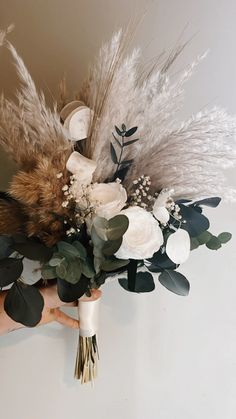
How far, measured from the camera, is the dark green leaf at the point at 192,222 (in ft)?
2.70

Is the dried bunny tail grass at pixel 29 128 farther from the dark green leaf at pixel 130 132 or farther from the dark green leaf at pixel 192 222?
the dark green leaf at pixel 192 222

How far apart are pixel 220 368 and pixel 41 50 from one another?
2.93 feet

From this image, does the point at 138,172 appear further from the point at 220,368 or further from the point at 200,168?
the point at 220,368

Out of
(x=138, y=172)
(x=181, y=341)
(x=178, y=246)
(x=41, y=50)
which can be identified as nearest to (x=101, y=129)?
(x=138, y=172)

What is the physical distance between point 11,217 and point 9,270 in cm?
10

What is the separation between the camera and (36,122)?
733 mm

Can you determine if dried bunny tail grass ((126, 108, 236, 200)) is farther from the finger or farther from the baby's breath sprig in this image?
the finger

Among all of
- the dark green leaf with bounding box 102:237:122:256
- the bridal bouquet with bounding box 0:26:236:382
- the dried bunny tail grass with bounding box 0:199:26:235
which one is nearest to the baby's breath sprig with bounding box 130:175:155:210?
the bridal bouquet with bounding box 0:26:236:382

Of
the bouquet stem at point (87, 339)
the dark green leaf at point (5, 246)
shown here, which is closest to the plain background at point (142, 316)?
the bouquet stem at point (87, 339)

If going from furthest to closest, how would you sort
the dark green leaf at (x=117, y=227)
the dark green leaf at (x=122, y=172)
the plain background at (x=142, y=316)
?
the plain background at (x=142, y=316) → the dark green leaf at (x=122, y=172) → the dark green leaf at (x=117, y=227)

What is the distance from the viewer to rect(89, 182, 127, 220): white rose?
738 mm

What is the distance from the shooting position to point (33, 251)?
2.41ft

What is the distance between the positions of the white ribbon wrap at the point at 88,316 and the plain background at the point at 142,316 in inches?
4.5

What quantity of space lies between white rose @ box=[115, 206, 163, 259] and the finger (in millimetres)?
255
